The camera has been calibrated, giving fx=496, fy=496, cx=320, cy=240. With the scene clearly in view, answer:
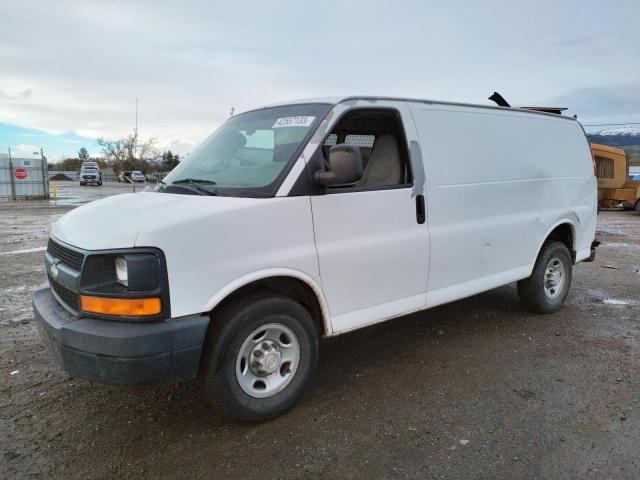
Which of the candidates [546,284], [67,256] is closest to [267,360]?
[67,256]

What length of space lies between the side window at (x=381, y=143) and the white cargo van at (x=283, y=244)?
2 centimetres

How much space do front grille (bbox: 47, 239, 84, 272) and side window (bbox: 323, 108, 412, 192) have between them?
1.77 meters

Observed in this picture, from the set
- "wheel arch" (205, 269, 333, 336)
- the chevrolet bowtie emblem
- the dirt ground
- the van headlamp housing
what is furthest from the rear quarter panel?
the chevrolet bowtie emblem

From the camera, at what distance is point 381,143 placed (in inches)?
155

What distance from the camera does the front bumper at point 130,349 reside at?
260 cm

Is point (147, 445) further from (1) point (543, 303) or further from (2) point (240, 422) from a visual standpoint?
(1) point (543, 303)

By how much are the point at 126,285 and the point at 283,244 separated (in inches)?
36.7

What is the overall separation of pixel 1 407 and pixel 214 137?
2481 millimetres

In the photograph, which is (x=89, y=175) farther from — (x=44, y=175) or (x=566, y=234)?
(x=566, y=234)

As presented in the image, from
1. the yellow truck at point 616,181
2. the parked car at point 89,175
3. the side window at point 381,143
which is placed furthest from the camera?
the parked car at point 89,175

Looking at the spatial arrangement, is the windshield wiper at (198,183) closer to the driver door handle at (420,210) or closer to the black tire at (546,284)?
the driver door handle at (420,210)

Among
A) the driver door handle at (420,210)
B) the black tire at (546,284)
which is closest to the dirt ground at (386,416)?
the black tire at (546,284)

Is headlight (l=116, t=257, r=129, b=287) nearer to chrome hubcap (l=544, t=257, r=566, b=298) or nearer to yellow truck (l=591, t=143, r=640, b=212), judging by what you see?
chrome hubcap (l=544, t=257, r=566, b=298)

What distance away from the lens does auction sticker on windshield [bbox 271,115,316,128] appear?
3396mm
